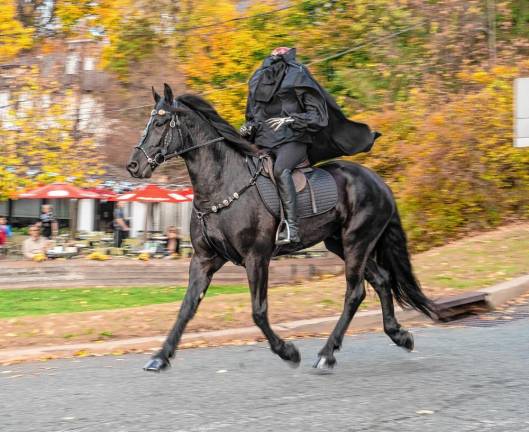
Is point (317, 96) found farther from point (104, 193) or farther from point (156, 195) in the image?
point (104, 193)

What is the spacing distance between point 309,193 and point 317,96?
3.04ft

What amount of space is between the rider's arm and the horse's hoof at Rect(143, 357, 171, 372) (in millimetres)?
→ 2502

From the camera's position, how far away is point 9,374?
8117mm

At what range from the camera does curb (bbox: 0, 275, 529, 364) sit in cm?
906

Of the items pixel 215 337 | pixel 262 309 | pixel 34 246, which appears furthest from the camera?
pixel 34 246

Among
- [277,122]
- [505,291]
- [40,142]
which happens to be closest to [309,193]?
[277,122]

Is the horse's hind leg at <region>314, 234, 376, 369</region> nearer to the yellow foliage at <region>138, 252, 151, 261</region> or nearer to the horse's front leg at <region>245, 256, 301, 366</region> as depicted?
the horse's front leg at <region>245, 256, 301, 366</region>

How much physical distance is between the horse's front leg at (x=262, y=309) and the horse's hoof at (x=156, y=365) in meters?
0.89

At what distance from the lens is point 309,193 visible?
26.9 feet

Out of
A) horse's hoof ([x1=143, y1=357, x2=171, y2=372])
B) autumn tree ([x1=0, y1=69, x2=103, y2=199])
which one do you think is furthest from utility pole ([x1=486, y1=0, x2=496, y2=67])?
horse's hoof ([x1=143, y1=357, x2=171, y2=372])

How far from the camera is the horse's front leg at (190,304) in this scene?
24.3 ft

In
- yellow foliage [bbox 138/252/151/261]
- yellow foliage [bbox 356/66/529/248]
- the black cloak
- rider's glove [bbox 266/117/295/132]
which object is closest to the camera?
rider's glove [bbox 266/117/295/132]

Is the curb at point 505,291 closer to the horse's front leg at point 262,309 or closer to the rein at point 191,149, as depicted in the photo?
the horse's front leg at point 262,309

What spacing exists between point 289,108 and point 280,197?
90 cm
